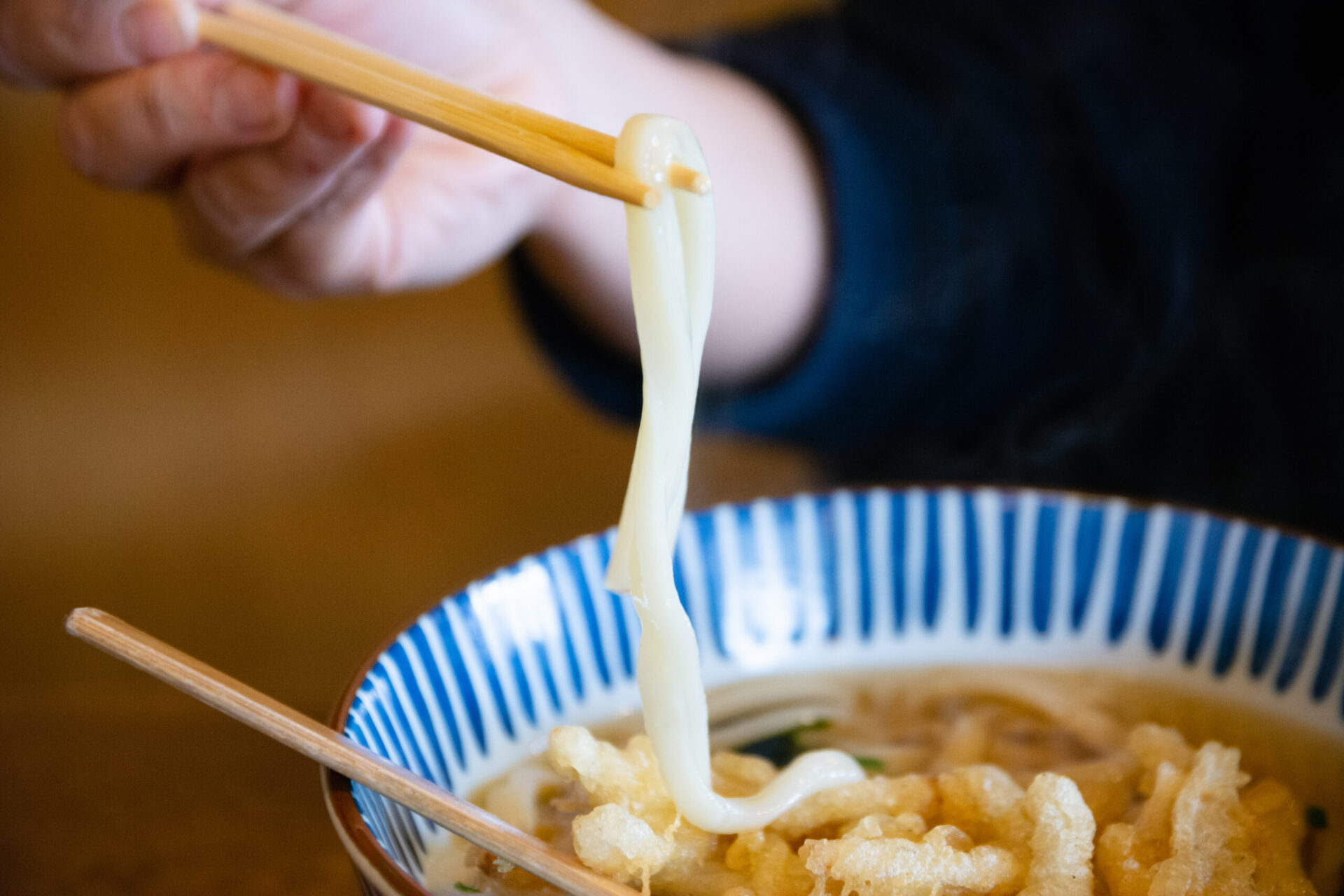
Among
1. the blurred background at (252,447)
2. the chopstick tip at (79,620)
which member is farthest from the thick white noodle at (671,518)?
the blurred background at (252,447)

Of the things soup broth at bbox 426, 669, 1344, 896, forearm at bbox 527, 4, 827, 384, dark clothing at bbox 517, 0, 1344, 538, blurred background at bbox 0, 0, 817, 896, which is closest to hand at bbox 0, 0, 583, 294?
forearm at bbox 527, 4, 827, 384

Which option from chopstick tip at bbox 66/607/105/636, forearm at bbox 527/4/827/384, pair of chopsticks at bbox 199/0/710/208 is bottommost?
chopstick tip at bbox 66/607/105/636

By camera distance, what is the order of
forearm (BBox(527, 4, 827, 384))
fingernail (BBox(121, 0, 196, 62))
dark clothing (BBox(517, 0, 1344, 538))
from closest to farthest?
1. fingernail (BBox(121, 0, 196, 62))
2. forearm (BBox(527, 4, 827, 384))
3. dark clothing (BBox(517, 0, 1344, 538))

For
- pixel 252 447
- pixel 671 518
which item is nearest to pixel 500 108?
pixel 671 518

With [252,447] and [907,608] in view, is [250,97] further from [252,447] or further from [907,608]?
[252,447]

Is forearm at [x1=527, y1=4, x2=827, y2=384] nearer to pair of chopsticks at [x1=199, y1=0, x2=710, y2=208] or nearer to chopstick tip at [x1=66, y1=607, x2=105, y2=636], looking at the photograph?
pair of chopsticks at [x1=199, y1=0, x2=710, y2=208]
